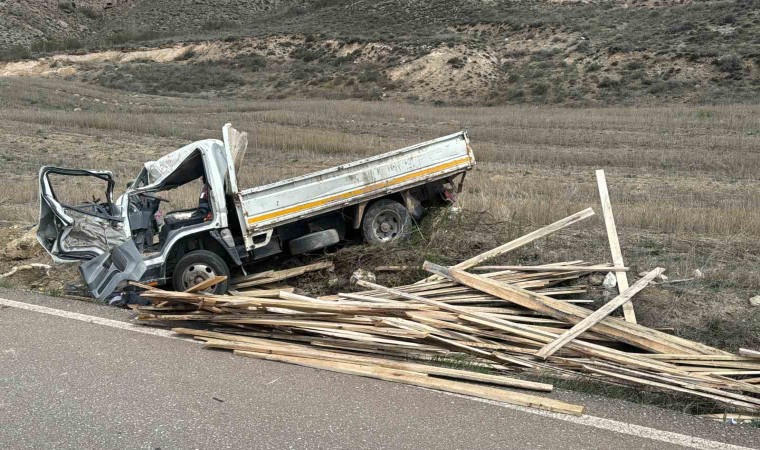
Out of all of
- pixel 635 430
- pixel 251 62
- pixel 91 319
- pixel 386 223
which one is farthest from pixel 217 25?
pixel 635 430

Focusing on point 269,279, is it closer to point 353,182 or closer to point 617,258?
point 353,182

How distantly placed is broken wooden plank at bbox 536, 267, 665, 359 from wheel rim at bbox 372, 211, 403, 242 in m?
3.33

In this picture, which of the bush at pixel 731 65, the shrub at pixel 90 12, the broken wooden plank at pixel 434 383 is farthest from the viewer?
the shrub at pixel 90 12

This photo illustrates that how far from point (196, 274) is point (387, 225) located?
2514 millimetres

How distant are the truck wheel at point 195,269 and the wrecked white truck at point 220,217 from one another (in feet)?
0.04

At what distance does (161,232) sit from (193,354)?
2746 millimetres

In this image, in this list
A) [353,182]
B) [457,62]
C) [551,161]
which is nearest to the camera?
[353,182]

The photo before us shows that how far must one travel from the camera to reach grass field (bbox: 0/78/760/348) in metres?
7.25

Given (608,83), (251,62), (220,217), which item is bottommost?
(608,83)

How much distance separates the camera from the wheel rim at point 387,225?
858 cm

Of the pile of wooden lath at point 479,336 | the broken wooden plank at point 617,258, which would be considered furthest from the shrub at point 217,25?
the pile of wooden lath at point 479,336

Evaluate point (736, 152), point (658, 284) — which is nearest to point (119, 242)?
point (658, 284)

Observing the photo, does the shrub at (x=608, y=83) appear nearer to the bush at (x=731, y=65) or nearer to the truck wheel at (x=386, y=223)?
the bush at (x=731, y=65)

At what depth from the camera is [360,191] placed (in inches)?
324
